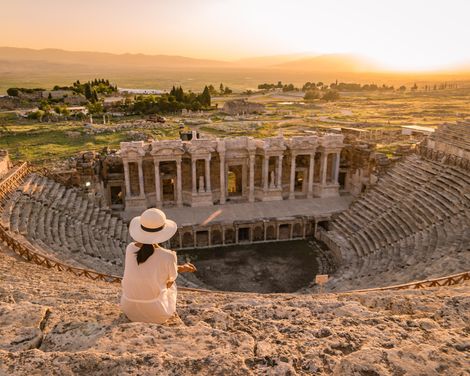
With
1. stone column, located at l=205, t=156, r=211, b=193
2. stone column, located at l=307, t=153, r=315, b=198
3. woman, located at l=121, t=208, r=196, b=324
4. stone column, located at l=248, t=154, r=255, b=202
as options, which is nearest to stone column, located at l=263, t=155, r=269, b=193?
stone column, located at l=248, t=154, r=255, b=202

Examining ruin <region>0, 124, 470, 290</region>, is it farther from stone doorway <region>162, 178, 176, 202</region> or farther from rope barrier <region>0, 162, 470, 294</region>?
rope barrier <region>0, 162, 470, 294</region>

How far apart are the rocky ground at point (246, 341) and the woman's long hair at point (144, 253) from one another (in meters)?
0.83

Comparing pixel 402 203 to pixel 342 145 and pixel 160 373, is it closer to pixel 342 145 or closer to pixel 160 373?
pixel 342 145

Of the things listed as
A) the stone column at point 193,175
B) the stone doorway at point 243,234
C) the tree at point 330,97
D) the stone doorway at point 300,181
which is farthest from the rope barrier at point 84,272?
the tree at point 330,97

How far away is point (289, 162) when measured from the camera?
30406 mm

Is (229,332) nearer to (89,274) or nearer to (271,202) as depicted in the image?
(89,274)

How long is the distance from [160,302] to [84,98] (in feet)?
302

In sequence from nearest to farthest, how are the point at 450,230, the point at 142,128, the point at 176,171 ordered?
the point at 450,230 → the point at 176,171 → the point at 142,128

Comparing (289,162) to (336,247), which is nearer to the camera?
(336,247)

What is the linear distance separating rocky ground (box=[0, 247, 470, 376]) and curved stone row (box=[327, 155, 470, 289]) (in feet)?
32.9

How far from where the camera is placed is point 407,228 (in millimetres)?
22031

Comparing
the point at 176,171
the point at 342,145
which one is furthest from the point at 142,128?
the point at 342,145

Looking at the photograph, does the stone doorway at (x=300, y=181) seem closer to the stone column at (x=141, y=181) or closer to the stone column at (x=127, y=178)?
the stone column at (x=141, y=181)

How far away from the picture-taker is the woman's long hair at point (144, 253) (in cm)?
562
